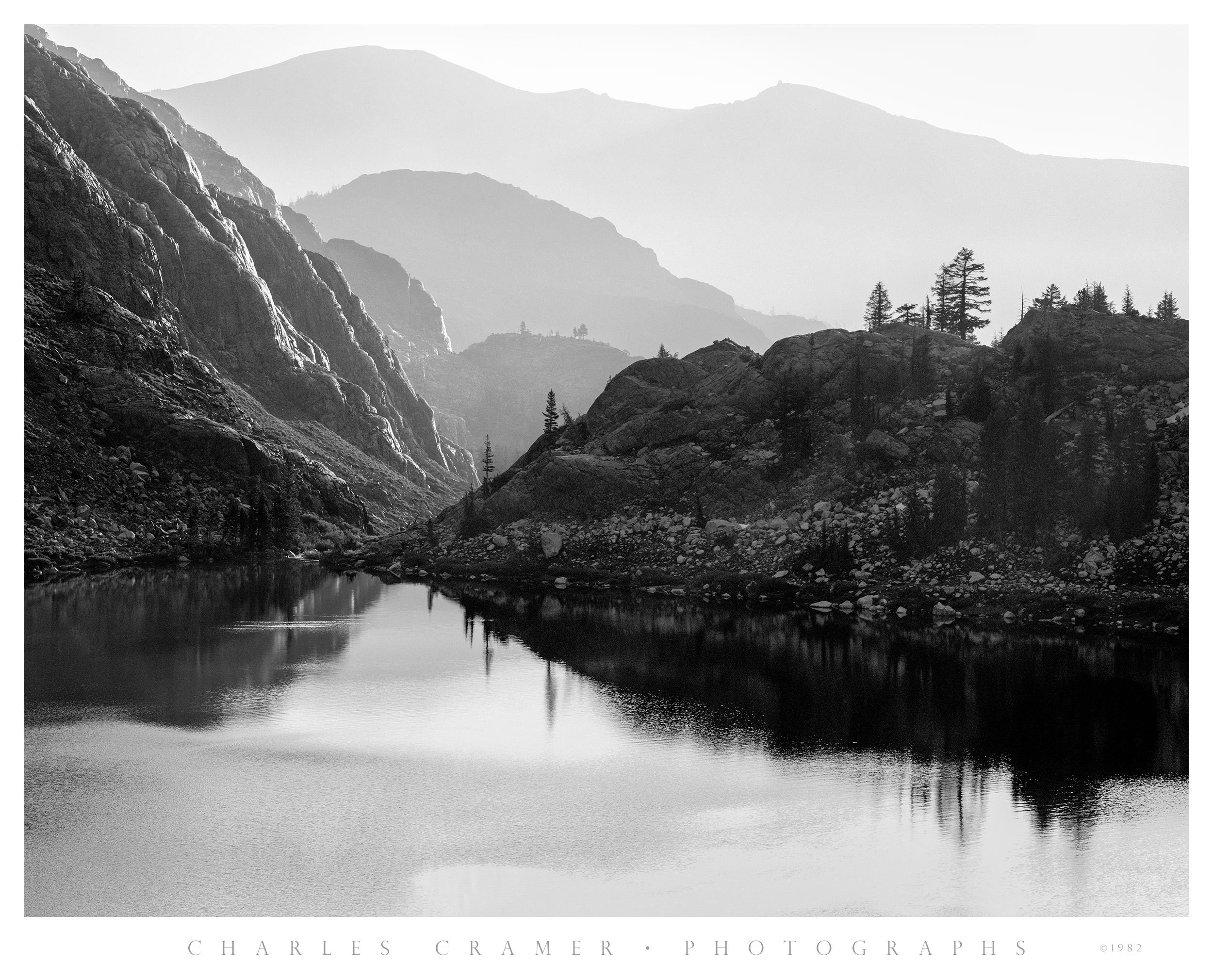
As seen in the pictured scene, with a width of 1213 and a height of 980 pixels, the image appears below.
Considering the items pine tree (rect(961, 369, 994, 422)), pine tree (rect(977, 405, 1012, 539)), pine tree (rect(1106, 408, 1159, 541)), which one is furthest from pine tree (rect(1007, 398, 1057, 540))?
pine tree (rect(961, 369, 994, 422))

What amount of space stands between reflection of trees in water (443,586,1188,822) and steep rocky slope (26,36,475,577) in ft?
187

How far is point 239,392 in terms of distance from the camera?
146875mm

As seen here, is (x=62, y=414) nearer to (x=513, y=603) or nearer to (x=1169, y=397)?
(x=513, y=603)

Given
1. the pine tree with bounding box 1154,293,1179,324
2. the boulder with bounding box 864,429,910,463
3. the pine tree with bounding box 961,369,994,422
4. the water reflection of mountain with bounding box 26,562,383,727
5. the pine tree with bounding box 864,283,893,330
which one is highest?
the pine tree with bounding box 864,283,893,330

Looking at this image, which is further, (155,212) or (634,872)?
(155,212)

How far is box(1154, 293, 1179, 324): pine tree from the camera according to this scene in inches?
3474

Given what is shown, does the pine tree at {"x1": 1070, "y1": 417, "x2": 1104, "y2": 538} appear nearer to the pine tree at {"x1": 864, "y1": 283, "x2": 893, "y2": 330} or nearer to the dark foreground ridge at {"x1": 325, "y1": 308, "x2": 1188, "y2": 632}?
the dark foreground ridge at {"x1": 325, "y1": 308, "x2": 1188, "y2": 632}

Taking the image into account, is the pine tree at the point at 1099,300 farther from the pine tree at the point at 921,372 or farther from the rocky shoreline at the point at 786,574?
the rocky shoreline at the point at 786,574

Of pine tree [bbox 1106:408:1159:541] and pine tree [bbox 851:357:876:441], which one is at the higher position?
pine tree [bbox 851:357:876:441]

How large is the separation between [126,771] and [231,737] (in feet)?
14.4

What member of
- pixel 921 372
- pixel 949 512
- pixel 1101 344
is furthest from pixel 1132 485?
pixel 921 372

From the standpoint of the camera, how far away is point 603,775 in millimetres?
30797

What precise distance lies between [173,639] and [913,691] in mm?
37823
